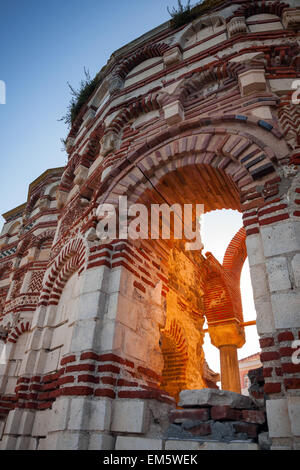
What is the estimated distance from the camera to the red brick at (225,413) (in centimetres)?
250

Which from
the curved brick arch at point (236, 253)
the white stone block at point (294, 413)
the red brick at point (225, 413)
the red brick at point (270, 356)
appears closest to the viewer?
the white stone block at point (294, 413)

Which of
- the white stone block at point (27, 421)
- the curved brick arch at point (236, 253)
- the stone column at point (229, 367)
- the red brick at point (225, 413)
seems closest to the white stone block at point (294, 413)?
the red brick at point (225, 413)

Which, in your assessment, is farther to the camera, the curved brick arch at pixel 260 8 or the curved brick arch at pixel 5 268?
the curved brick arch at pixel 5 268

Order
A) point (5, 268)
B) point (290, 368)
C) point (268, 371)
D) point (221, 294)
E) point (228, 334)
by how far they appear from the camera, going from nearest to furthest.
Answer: point (290, 368) → point (268, 371) → point (228, 334) → point (221, 294) → point (5, 268)

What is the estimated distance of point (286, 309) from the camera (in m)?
2.29

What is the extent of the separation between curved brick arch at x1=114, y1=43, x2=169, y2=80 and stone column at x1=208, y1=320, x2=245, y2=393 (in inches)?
220

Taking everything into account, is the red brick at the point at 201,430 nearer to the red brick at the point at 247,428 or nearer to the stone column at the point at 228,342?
the red brick at the point at 247,428

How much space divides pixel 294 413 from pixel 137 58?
20.1 ft

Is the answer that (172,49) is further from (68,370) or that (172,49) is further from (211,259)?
(68,370)

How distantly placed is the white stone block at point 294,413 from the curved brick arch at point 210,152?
6.22ft

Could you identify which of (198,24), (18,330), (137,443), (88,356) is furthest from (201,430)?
(198,24)

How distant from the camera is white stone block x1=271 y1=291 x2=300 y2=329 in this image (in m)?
2.23

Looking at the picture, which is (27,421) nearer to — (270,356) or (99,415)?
(99,415)
